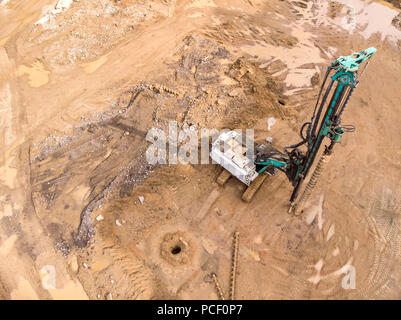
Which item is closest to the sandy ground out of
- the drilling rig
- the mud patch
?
the mud patch

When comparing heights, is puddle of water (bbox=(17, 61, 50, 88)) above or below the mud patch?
above

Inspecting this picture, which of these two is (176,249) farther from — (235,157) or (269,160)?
(269,160)

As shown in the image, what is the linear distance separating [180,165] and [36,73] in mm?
8501

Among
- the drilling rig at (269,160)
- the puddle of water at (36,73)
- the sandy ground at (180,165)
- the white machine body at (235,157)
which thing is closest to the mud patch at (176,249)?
the sandy ground at (180,165)

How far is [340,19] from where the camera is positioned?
16.5 meters

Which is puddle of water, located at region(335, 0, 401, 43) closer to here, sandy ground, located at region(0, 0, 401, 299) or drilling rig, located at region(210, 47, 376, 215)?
sandy ground, located at region(0, 0, 401, 299)

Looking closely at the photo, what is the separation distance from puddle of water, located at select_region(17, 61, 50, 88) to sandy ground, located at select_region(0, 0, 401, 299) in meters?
0.07

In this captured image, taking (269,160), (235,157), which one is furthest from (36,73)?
(269,160)

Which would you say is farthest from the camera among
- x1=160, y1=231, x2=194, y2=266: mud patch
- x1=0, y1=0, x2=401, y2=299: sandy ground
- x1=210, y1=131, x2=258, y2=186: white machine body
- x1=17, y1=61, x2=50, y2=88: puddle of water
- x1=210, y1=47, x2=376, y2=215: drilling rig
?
x1=17, y1=61, x2=50, y2=88: puddle of water

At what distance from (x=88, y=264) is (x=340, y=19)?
1751 centimetres

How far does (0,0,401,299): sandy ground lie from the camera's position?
28.8ft

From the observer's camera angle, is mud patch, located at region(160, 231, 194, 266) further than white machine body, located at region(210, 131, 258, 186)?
No

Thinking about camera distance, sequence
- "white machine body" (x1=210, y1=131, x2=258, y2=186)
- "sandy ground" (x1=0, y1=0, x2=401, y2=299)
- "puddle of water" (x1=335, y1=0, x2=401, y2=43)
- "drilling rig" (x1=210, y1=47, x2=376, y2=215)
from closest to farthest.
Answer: "drilling rig" (x1=210, y1=47, x2=376, y2=215) < "sandy ground" (x1=0, y1=0, x2=401, y2=299) < "white machine body" (x1=210, y1=131, x2=258, y2=186) < "puddle of water" (x1=335, y1=0, x2=401, y2=43)

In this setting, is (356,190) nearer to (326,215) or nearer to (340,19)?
(326,215)
